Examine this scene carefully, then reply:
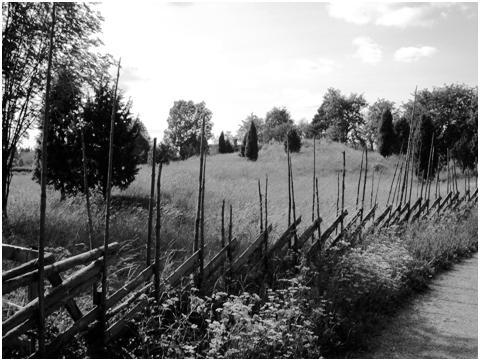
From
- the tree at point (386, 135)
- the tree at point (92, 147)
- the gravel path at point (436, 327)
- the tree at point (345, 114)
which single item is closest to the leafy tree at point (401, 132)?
the tree at point (386, 135)

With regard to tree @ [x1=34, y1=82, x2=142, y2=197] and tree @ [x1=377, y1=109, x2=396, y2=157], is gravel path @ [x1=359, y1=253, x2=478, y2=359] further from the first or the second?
tree @ [x1=377, y1=109, x2=396, y2=157]

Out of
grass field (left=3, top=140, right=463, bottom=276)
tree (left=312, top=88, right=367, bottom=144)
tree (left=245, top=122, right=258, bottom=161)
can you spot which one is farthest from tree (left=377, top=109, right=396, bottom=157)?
tree (left=312, top=88, right=367, bottom=144)

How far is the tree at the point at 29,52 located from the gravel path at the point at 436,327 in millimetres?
6030

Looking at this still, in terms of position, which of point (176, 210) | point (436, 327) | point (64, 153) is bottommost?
point (436, 327)

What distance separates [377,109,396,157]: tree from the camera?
3022cm

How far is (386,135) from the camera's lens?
30.3 m

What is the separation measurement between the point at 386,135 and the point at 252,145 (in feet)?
33.5

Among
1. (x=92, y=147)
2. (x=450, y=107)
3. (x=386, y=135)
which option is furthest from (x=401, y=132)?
(x=92, y=147)

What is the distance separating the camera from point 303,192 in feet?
48.9

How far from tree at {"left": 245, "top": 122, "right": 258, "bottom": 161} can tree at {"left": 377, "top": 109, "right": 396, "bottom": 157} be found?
9.58m

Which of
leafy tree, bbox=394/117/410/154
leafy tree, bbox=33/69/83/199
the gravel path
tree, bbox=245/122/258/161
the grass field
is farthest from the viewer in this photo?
leafy tree, bbox=394/117/410/154

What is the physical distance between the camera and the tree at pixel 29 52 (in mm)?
6895

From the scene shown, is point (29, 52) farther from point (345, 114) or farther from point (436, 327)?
point (345, 114)

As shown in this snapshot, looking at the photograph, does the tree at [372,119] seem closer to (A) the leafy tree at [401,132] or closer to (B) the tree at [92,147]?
(A) the leafy tree at [401,132]
